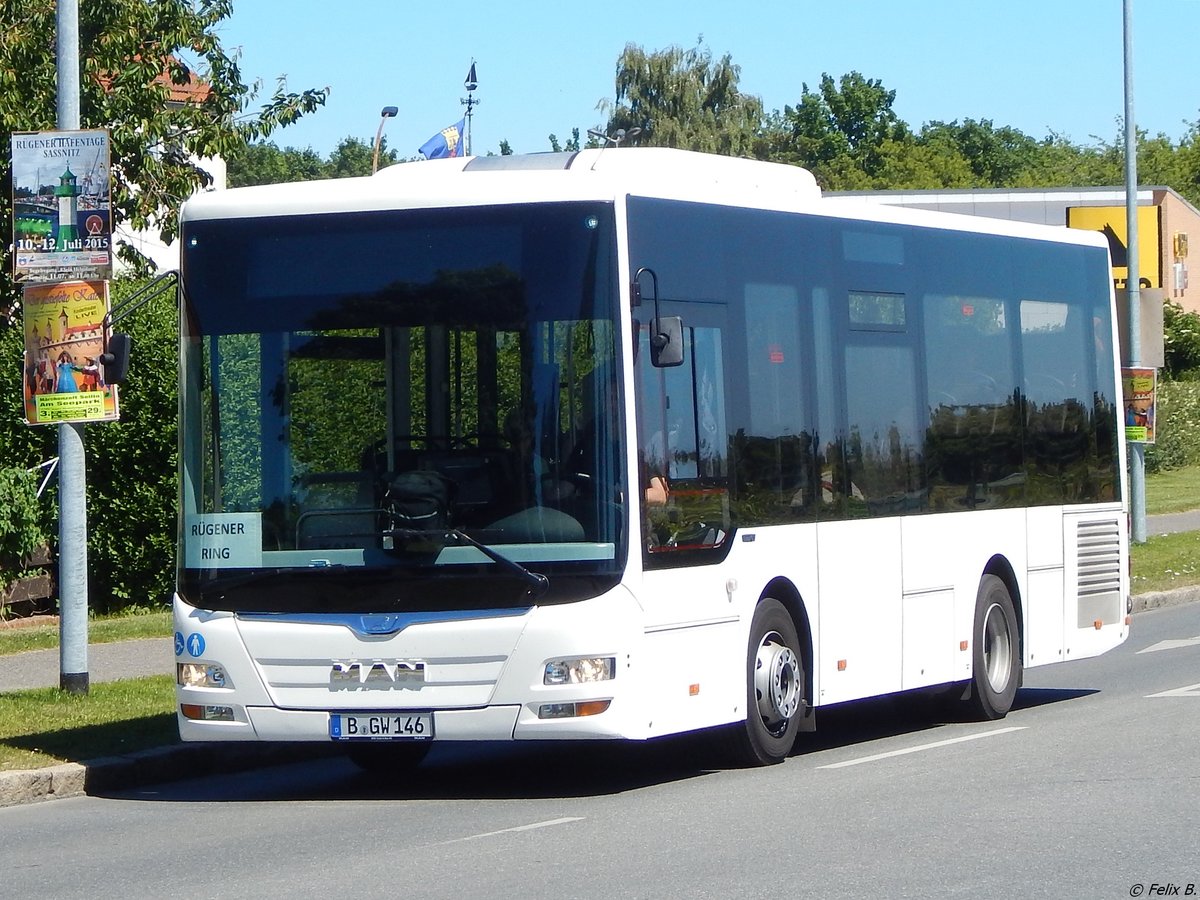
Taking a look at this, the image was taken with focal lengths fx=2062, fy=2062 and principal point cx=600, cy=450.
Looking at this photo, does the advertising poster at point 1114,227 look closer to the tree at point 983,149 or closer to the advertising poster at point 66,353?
the advertising poster at point 66,353

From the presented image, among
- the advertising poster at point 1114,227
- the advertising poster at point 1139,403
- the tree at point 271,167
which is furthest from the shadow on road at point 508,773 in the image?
the tree at point 271,167

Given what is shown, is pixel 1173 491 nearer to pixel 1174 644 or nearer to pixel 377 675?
pixel 1174 644

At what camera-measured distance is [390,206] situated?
1095 cm

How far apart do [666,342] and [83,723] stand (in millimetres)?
5222

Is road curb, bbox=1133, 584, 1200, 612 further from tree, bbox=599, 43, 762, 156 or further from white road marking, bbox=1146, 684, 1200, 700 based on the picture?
tree, bbox=599, 43, 762, 156

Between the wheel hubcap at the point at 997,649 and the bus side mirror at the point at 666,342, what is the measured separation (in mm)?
5003

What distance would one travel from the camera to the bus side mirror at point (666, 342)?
10422 mm

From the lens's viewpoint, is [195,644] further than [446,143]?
No

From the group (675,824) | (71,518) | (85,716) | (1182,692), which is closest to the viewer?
(675,824)

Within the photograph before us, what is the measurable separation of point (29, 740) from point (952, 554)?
6151 millimetres

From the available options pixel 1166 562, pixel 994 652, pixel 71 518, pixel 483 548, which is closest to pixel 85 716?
pixel 71 518

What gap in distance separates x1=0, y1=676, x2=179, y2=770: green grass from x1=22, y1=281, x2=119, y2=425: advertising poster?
6.41ft

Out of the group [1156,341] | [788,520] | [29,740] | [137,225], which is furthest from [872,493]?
[1156,341]

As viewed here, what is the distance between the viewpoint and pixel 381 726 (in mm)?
10633
